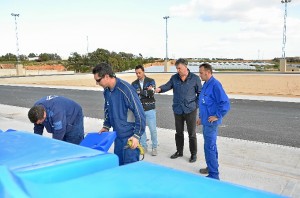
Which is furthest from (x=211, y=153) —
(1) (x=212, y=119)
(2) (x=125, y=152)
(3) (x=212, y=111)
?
(2) (x=125, y=152)

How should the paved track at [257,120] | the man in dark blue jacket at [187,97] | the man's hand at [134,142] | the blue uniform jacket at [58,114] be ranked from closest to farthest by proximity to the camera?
the man's hand at [134,142] < the blue uniform jacket at [58,114] < the man in dark blue jacket at [187,97] < the paved track at [257,120]

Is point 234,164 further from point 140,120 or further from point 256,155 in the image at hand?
point 140,120

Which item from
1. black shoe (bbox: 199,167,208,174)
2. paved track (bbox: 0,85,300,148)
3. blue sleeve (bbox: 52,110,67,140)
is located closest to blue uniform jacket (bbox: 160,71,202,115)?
black shoe (bbox: 199,167,208,174)

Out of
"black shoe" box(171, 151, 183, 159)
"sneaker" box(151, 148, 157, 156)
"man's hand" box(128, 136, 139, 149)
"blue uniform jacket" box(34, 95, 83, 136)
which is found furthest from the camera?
"sneaker" box(151, 148, 157, 156)

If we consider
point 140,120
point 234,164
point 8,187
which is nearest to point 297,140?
point 234,164

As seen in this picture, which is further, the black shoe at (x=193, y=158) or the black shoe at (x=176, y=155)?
the black shoe at (x=176, y=155)

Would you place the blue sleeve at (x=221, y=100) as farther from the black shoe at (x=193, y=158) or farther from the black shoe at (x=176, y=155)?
the black shoe at (x=176, y=155)

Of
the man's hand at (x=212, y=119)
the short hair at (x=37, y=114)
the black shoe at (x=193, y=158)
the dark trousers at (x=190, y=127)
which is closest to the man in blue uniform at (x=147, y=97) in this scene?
the dark trousers at (x=190, y=127)

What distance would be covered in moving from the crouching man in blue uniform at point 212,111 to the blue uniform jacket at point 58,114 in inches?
68.8

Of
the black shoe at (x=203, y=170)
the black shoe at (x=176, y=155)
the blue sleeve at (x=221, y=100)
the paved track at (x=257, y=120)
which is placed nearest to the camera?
the blue sleeve at (x=221, y=100)

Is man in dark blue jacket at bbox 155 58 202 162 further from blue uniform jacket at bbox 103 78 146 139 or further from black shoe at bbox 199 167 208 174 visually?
blue uniform jacket at bbox 103 78 146 139

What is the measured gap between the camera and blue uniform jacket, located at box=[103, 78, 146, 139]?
3.33 m

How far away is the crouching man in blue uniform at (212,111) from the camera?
4211 mm

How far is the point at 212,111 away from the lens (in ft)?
14.2
